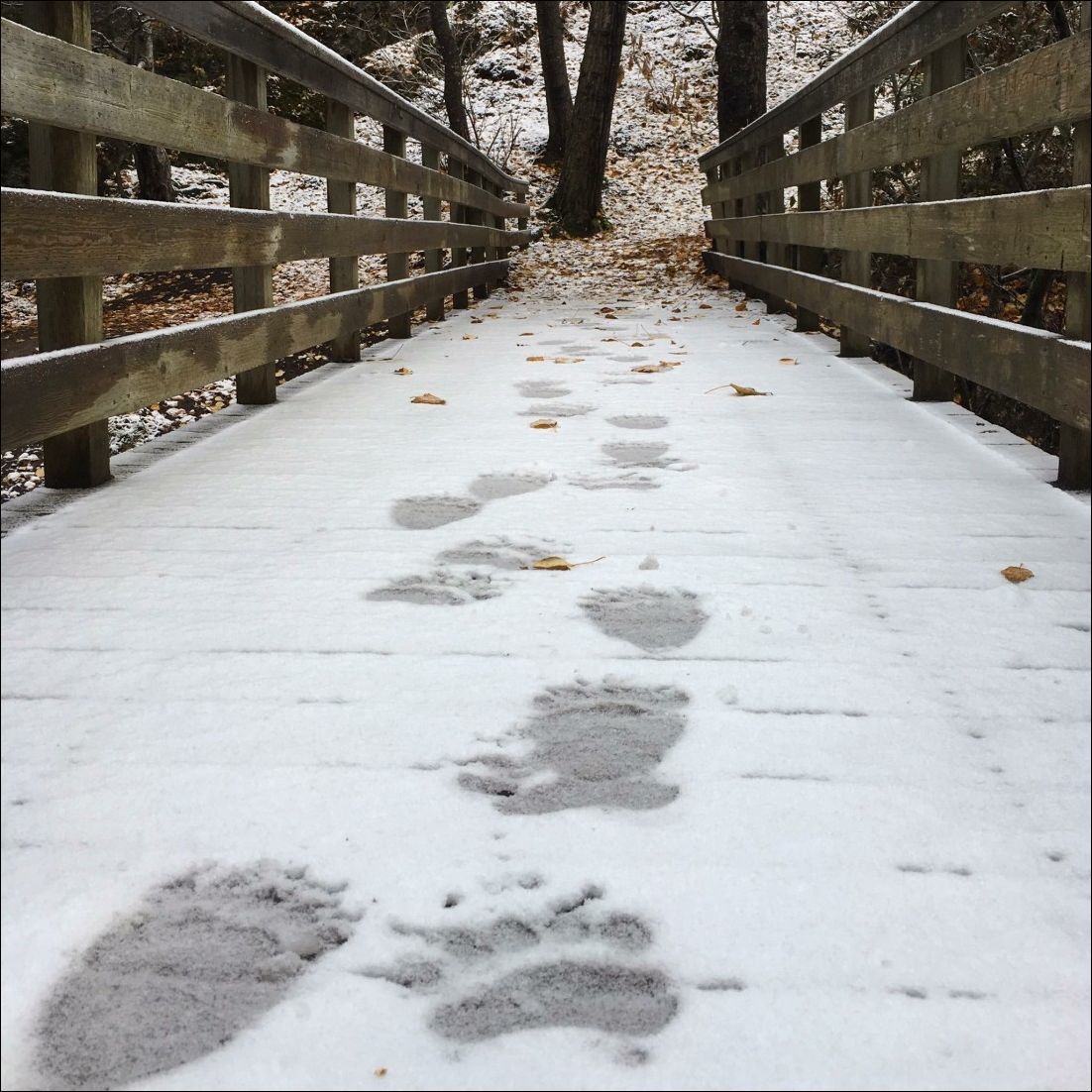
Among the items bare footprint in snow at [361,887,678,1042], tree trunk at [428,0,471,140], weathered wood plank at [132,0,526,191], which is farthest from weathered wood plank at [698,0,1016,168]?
tree trunk at [428,0,471,140]

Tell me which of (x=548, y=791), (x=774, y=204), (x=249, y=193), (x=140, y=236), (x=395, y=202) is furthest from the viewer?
(x=774, y=204)

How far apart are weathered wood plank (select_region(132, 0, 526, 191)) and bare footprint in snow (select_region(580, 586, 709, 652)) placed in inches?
63.3

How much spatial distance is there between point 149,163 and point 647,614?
11296mm

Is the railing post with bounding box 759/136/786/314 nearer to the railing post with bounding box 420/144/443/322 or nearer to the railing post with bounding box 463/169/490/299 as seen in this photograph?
the railing post with bounding box 420/144/443/322

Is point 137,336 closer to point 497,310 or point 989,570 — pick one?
point 989,570

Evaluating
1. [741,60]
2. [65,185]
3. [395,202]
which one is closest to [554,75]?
[741,60]

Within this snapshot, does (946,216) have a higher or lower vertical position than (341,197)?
lower

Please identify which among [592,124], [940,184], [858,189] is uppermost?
[592,124]

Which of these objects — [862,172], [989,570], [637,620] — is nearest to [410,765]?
[637,620]

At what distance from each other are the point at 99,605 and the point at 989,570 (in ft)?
4.91

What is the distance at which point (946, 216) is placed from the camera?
3195 mm

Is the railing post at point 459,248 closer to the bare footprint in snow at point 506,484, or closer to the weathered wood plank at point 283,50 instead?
the weathered wood plank at point 283,50

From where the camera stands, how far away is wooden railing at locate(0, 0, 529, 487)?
2.19 m

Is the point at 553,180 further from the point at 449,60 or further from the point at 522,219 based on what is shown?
the point at 522,219
